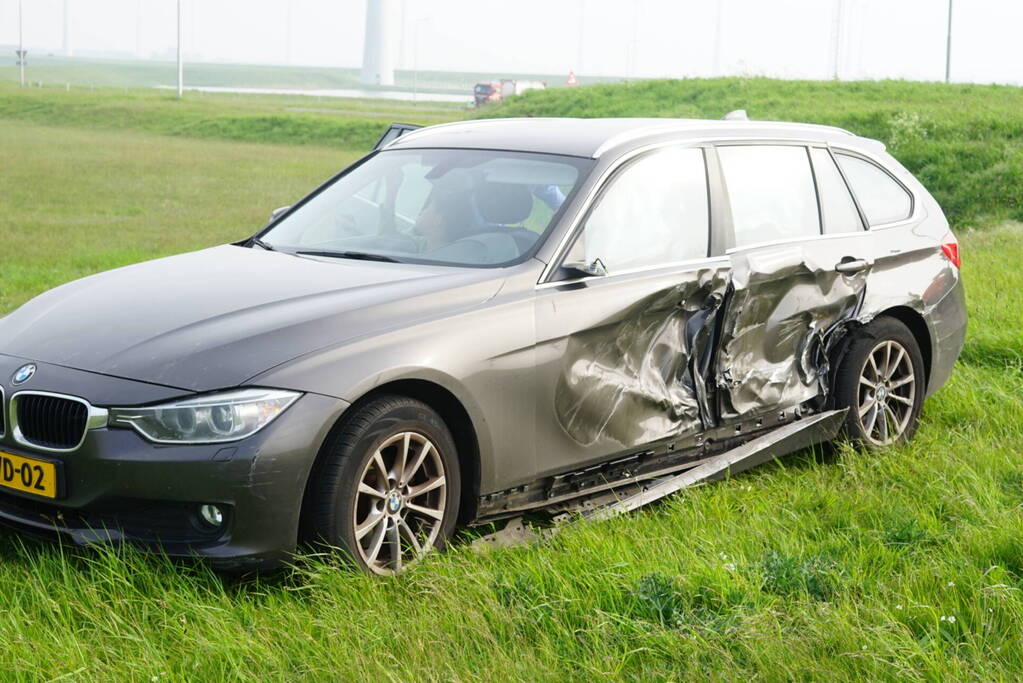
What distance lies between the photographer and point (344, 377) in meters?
4.04

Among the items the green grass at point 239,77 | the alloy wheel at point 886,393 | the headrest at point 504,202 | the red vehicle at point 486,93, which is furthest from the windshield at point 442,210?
the green grass at point 239,77

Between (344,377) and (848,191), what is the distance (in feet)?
10.8

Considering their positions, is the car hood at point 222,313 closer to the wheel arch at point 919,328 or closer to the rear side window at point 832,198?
the rear side window at point 832,198

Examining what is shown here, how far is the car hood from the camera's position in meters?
4.07

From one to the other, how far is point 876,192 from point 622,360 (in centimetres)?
229

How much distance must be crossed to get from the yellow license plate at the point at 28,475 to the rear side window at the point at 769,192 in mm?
3026

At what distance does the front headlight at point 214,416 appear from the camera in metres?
3.92

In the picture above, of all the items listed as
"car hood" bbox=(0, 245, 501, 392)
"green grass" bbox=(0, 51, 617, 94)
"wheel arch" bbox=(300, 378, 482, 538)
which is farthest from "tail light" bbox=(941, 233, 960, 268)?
"green grass" bbox=(0, 51, 617, 94)

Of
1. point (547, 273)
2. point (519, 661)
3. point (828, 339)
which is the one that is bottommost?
point (519, 661)

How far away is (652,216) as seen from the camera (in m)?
5.34

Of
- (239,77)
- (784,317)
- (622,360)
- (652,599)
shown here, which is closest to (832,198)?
(784,317)

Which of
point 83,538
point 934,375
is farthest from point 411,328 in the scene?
point 934,375

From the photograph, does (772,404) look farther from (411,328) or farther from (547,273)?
(411,328)

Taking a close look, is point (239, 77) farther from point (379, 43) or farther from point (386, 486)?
point (386, 486)
